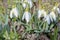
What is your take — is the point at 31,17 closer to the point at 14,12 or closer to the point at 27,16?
the point at 27,16

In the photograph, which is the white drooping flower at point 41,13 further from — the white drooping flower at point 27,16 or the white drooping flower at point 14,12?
the white drooping flower at point 14,12

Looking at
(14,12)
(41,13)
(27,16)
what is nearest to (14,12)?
(14,12)

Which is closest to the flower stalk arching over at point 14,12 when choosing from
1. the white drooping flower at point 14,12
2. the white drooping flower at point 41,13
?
the white drooping flower at point 14,12

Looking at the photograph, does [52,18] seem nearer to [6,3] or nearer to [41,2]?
[41,2]

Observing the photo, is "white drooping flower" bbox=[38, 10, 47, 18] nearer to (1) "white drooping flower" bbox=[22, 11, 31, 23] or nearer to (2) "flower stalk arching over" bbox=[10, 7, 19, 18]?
(1) "white drooping flower" bbox=[22, 11, 31, 23]

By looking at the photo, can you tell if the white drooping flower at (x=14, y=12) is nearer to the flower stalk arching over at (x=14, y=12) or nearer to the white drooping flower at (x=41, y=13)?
the flower stalk arching over at (x=14, y=12)

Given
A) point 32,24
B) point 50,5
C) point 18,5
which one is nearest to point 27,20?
point 32,24

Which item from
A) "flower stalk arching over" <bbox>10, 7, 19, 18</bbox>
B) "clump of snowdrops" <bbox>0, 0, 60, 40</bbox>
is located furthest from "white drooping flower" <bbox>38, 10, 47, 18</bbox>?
"flower stalk arching over" <bbox>10, 7, 19, 18</bbox>

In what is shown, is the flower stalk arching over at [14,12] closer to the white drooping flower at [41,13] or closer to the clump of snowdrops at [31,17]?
the clump of snowdrops at [31,17]

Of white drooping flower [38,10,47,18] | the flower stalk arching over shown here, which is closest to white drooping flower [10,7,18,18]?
the flower stalk arching over

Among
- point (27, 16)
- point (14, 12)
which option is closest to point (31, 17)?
point (27, 16)

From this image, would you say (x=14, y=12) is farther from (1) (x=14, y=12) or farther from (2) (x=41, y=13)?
(2) (x=41, y=13)
